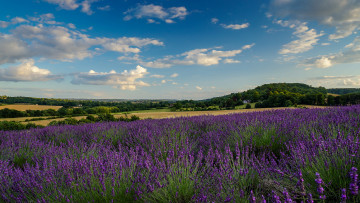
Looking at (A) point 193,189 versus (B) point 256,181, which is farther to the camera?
(B) point 256,181

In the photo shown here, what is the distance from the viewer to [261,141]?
10.6 feet

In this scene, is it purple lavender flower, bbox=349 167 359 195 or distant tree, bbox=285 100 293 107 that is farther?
distant tree, bbox=285 100 293 107

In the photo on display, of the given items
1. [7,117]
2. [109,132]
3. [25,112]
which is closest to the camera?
[109,132]

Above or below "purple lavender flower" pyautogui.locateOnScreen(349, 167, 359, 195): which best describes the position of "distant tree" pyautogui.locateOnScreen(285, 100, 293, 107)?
above

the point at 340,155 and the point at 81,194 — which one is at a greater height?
the point at 340,155

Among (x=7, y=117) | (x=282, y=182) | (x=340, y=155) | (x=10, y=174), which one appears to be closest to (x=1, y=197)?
(x=10, y=174)

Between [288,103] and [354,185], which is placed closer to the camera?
[354,185]

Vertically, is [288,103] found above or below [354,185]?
above

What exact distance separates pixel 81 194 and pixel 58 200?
22cm

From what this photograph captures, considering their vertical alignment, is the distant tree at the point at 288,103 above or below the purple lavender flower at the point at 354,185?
above

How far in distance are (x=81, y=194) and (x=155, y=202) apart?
718mm

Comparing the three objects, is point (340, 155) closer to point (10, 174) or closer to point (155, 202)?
point (155, 202)

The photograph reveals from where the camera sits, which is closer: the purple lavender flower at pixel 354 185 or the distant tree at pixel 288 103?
the purple lavender flower at pixel 354 185

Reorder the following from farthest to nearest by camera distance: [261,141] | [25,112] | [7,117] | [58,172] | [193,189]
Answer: [25,112] < [7,117] < [261,141] < [58,172] < [193,189]
